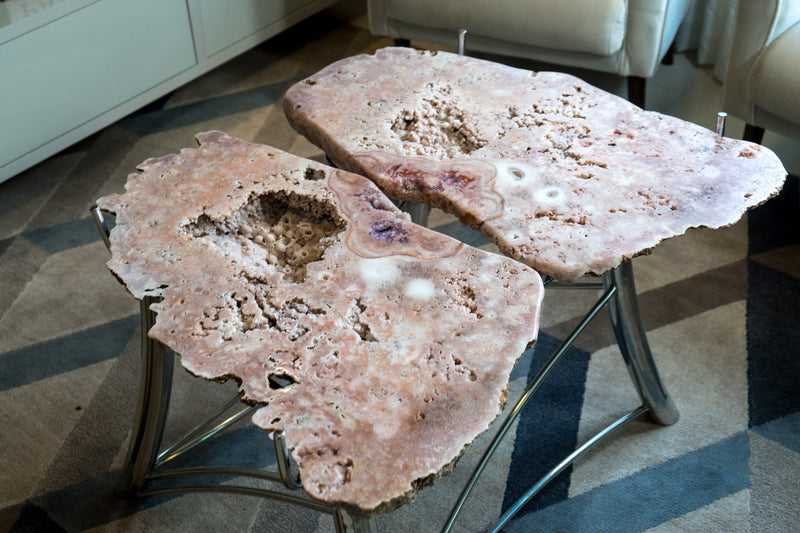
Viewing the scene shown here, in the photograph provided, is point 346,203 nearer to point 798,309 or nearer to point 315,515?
point 315,515

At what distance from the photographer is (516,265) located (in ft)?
3.01

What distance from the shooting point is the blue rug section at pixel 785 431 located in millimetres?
1315

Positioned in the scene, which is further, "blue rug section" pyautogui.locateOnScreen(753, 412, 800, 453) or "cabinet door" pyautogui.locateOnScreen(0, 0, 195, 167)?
"cabinet door" pyautogui.locateOnScreen(0, 0, 195, 167)

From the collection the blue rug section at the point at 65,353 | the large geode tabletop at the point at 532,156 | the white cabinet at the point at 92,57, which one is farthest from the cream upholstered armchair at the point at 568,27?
the blue rug section at the point at 65,353

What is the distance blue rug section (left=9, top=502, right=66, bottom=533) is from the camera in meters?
1.20

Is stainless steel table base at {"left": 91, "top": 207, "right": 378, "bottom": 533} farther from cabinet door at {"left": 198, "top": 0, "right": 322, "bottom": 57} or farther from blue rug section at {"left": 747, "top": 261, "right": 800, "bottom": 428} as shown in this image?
cabinet door at {"left": 198, "top": 0, "right": 322, "bottom": 57}

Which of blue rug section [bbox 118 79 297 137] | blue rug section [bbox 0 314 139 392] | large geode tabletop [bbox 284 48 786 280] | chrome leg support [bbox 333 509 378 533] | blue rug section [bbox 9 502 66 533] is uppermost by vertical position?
large geode tabletop [bbox 284 48 786 280]

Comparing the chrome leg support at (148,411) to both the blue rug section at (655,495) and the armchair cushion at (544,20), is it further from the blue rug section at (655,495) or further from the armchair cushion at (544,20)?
the armchair cushion at (544,20)

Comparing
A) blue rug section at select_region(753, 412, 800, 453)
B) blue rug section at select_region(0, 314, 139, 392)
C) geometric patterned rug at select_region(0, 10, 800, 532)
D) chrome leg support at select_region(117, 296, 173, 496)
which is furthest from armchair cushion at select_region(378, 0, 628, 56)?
chrome leg support at select_region(117, 296, 173, 496)

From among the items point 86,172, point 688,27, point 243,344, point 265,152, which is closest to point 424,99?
point 265,152

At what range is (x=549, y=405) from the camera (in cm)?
139

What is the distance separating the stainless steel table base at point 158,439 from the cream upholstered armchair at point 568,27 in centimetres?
118

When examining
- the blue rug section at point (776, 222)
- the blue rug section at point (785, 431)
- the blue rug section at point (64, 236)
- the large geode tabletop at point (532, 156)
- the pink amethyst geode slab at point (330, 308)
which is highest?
the large geode tabletop at point (532, 156)

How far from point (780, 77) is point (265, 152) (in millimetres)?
1108
